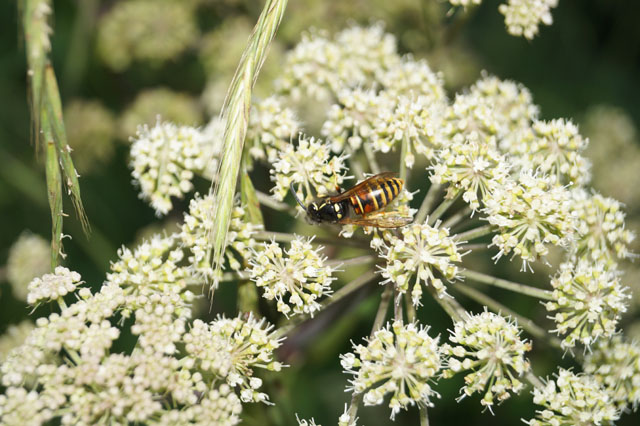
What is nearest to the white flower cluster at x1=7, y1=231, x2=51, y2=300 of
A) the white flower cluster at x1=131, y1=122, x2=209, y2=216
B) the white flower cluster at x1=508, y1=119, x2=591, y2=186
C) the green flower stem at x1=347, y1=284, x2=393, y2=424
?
the white flower cluster at x1=131, y1=122, x2=209, y2=216

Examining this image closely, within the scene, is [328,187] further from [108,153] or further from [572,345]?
[108,153]

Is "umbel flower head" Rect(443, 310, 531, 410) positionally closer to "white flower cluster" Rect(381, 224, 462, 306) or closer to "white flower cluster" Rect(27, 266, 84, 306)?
"white flower cluster" Rect(381, 224, 462, 306)

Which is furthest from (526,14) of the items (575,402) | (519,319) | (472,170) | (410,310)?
(575,402)

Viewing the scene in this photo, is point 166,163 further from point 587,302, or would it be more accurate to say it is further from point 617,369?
point 617,369

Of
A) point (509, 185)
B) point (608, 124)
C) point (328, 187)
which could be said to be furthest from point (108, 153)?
point (608, 124)

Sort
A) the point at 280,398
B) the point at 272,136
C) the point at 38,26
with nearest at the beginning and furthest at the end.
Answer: the point at 38,26 → the point at 272,136 → the point at 280,398

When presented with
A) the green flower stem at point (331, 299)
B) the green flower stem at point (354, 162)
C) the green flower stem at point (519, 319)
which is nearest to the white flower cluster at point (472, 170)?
the green flower stem at point (519, 319)
